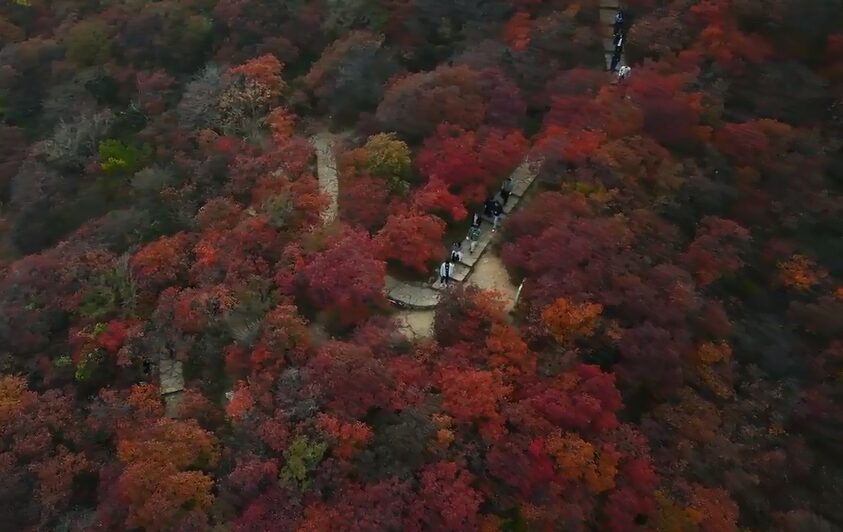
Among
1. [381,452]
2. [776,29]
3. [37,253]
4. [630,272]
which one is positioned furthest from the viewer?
[37,253]

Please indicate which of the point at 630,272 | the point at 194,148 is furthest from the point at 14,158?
the point at 630,272

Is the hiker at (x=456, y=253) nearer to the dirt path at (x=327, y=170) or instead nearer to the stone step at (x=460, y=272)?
the stone step at (x=460, y=272)

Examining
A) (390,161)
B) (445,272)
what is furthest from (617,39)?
(445,272)

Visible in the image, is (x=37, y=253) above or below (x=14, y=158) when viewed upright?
below

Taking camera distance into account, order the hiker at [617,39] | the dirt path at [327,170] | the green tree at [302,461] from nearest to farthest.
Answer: the green tree at [302,461], the dirt path at [327,170], the hiker at [617,39]

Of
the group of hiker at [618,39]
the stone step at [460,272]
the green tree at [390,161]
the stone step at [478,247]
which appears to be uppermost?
the group of hiker at [618,39]

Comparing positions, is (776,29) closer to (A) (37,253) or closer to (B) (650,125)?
(B) (650,125)

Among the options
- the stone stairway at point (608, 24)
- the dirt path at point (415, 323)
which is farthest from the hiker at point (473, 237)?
the stone stairway at point (608, 24)
